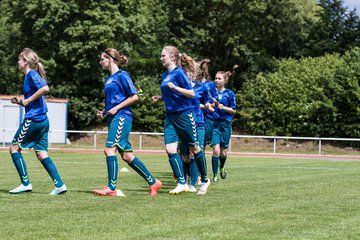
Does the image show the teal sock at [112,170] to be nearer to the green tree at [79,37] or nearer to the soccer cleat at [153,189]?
the soccer cleat at [153,189]

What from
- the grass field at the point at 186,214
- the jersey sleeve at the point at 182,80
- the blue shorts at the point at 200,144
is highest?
the jersey sleeve at the point at 182,80

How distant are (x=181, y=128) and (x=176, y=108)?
0.31 metres

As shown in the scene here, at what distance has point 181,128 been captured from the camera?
10.8 metres

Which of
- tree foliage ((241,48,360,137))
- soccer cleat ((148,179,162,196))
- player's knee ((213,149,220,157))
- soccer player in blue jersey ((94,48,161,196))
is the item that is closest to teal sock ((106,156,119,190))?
soccer player in blue jersey ((94,48,161,196))

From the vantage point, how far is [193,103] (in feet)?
36.5

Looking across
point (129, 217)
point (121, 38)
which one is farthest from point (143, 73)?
point (129, 217)

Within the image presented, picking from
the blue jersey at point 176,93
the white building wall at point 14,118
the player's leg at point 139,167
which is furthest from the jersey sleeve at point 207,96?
the white building wall at point 14,118

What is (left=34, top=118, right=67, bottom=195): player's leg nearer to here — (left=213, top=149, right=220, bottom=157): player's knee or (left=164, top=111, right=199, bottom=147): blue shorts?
(left=164, top=111, right=199, bottom=147): blue shorts

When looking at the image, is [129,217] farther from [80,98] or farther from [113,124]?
[80,98]

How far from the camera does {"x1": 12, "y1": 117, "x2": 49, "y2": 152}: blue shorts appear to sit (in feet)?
33.8

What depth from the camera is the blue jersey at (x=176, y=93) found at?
34.8 feet

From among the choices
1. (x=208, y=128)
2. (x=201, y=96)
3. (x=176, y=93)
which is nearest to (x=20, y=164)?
(x=176, y=93)

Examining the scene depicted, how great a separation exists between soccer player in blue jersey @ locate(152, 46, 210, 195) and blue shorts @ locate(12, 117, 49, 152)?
5.89 feet

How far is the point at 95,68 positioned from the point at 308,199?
37804mm
